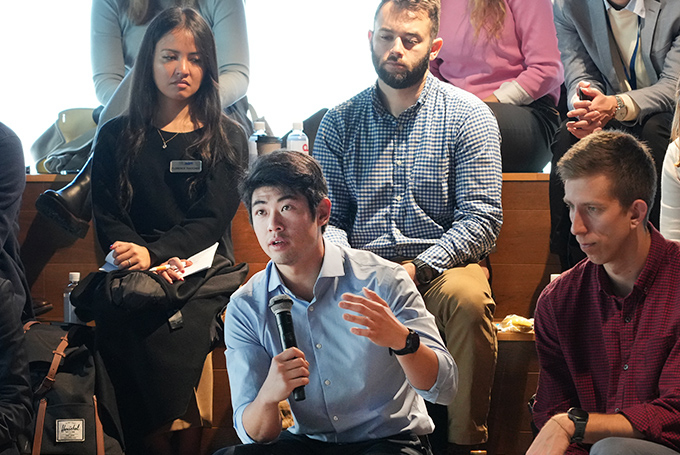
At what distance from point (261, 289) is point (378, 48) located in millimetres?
1119

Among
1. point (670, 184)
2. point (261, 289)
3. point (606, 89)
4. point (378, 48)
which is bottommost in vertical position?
point (261, 289)

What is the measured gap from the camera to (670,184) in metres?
2.19

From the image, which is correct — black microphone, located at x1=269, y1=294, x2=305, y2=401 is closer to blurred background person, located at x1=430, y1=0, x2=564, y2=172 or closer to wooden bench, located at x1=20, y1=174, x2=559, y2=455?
wooden bench, located at x1=20, y1=174, x2=559, y2=455

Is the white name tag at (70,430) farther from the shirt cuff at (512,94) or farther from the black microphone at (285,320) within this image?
the shirt cuff at (512,94)

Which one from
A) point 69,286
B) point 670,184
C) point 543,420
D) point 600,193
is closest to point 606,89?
point 670,184

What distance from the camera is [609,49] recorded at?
8.96ft

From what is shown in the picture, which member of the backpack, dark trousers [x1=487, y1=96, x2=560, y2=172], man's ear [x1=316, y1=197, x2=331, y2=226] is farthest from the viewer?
dark trousers [x1=487, y1=96, x2=560, y2=172]

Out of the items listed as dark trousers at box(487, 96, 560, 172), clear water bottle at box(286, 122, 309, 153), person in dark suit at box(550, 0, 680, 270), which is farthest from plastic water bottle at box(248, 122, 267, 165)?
person in dark suit at box(550, 0, 680, 270)

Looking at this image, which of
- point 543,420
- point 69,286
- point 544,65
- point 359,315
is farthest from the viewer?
point 544,65

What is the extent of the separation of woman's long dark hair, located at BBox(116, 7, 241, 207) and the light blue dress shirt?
0.92 metres

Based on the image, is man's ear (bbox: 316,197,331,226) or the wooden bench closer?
man's ear (bbox: 316,197,331,226)

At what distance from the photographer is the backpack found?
7.14 ft

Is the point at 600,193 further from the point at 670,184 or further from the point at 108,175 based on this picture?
the point at 108,175

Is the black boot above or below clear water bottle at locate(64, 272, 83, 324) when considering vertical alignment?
above
